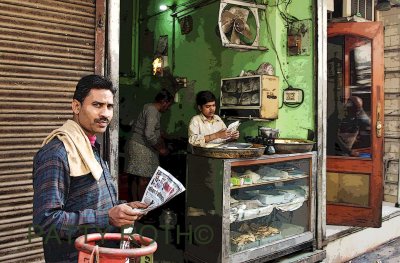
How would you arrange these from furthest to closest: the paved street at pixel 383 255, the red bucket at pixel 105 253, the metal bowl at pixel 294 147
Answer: the paved street at pixel 383 255 < the metal bowl at pixel 294 147 < the red bucket at pixel 105 253

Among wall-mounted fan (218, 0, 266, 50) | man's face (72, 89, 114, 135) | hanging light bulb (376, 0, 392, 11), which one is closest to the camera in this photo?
man's face (72, 89, 114, 135)

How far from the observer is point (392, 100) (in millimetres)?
8383

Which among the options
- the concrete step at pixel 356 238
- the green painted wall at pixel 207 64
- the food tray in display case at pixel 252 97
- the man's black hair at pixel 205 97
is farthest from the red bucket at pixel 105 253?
the concrete step at pixel 356 238

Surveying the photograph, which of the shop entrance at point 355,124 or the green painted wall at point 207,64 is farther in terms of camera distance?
the shop entrance at point 355,124

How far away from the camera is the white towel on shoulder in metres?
2.21

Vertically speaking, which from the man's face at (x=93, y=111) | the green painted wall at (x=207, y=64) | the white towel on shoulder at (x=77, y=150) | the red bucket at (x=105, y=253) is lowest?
the red bucket at (x=105, y=253)

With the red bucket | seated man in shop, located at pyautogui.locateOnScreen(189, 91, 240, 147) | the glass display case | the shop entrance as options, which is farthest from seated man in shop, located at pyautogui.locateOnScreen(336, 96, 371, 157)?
the red bucket

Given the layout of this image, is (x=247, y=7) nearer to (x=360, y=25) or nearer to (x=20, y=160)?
(x=360, y=25)

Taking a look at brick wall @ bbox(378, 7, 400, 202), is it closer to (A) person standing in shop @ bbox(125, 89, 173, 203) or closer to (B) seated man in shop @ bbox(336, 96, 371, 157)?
(B) seated man in shop @ bbox(336, 96, 371, 157)

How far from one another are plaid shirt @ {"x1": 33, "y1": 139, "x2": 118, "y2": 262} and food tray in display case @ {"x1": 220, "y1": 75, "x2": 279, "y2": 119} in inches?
148

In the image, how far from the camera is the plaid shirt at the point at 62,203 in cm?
206

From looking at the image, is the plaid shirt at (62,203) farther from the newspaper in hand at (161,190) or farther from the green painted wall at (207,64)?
the green painted wall at (207,64)

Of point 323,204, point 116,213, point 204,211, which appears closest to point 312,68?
point 323,204

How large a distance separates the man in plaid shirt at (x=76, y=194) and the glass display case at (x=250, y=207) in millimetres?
2254
